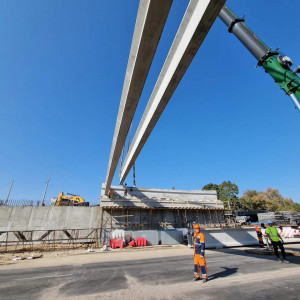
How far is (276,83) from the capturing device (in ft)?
28.1

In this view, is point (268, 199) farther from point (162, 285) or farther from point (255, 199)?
point (162, 285)

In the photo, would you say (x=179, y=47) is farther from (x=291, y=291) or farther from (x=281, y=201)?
(x=281, y=201)

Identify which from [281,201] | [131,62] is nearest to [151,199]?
[131,62]

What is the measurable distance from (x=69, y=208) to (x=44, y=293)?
63.2 ft

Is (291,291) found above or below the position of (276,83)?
below

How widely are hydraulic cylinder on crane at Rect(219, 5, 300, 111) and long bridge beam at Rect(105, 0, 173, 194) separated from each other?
703cm

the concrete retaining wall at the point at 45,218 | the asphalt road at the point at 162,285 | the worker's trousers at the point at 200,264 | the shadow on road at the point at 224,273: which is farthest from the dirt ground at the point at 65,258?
the concrete retaining wall at the point at 45,218

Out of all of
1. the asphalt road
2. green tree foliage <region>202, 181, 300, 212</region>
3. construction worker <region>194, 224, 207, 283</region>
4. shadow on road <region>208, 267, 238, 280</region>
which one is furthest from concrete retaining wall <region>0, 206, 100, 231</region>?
green tree foliage <region>202, 181, 300, 212</region>

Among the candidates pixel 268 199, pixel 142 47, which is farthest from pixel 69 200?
pixel 268 199

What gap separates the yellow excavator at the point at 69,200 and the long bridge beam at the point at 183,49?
23.6 m

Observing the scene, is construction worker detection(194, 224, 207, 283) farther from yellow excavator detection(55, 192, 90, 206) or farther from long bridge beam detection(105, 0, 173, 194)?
yellow excavator detection(55, 192, 90, 206)

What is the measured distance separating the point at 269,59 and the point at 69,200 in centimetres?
2818

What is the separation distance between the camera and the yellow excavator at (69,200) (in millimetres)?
25769

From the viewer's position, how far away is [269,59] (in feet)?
28.6
